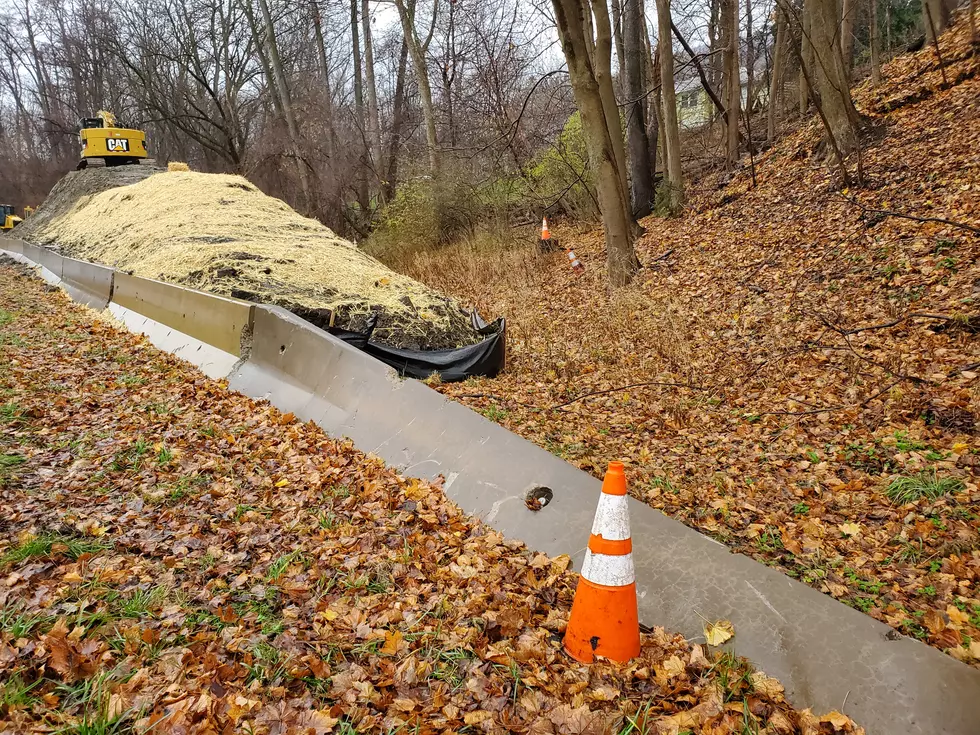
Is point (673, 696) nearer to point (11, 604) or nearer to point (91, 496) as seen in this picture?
point (11, 604)

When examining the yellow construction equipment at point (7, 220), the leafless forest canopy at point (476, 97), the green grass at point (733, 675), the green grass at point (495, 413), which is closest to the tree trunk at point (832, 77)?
the leafless forest canopy at point (476, 97)

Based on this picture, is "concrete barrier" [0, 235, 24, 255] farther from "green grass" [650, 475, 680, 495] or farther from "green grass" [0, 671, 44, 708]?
"green grass" [650, 475, 680, 495]

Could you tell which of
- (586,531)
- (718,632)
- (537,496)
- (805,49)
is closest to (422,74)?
(805,49)

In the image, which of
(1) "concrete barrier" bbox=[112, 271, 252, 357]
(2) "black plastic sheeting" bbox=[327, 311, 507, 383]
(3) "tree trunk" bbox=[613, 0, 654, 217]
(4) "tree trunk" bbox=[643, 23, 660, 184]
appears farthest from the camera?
(4) "tree trunk" bbox=[643, 23, 660, 184]

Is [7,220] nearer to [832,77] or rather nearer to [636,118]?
[636,118]

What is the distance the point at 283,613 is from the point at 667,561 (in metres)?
1.83

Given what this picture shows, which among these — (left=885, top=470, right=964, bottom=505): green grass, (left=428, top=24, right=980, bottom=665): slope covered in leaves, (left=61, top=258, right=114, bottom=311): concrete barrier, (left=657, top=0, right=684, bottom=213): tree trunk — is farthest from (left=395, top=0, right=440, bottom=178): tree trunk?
(left=885, top=470, right=964, bottom=505): green grass

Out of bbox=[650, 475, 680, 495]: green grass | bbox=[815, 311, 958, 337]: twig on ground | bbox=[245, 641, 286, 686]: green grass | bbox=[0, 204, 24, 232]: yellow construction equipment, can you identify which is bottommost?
bbox=[650, 475, 680, 495]: green grass

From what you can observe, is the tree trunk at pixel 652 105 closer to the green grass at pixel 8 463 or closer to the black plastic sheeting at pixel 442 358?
the black plastic sheeting at pixel 442 358

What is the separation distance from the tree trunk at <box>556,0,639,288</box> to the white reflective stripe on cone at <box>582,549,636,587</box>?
8337mm

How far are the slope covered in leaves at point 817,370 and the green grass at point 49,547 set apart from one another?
2.86 metres

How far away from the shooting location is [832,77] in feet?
32.9

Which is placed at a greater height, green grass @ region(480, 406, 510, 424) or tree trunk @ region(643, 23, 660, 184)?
tree trunk @ region(643, 23, 660, 184)

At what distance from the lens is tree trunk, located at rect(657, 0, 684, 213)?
1250cm
